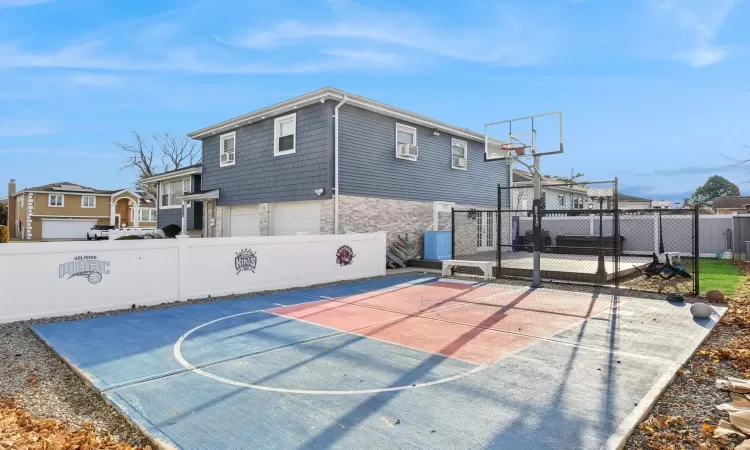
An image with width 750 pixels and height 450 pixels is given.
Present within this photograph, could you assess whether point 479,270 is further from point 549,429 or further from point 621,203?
point 621,203

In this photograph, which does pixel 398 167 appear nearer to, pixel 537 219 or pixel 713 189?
pixel 537 219

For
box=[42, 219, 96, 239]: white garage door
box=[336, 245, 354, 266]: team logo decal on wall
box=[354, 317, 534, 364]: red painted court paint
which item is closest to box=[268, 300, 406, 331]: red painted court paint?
box=[354, 317, 534, 364]: red painted court paint

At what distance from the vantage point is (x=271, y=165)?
16156 millimetres

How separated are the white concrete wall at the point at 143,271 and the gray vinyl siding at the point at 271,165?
324 cm

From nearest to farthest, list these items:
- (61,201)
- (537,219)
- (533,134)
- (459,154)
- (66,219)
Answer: (537,219) < (533,134) < (459,154) < (61,201) < (66,219)

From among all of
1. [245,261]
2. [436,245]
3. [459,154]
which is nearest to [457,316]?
[245,261]

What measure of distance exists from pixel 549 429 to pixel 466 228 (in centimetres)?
1588

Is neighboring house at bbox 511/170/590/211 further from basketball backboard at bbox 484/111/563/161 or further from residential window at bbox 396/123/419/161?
basketball backboard at bbox 484/111/563/161

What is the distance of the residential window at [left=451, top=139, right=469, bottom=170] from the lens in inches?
734

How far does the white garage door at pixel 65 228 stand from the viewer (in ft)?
132

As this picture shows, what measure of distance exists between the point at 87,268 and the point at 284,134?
29.9 ft

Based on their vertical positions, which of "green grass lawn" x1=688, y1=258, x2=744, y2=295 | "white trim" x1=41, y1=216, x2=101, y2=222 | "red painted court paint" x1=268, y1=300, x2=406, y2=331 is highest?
"white trim" x1=41, y1=216, x2=101, y2=222

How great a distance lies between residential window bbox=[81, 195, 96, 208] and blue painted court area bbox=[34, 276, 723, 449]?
4323 centimetres

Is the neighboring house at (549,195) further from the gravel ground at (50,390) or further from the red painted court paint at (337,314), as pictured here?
the gravel ground at (50,390)
